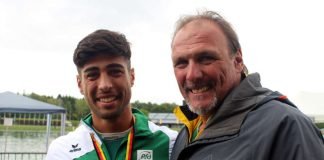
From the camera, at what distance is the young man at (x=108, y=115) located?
318 centimetres

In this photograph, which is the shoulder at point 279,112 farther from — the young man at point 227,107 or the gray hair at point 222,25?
the gray hair at point 222,25

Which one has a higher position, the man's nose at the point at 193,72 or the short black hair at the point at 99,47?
the short black hair at the point at 99,47

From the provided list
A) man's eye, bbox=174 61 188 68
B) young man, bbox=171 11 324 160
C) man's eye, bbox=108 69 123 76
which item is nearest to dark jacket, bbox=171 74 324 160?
young man, bbox=171 11 324 160

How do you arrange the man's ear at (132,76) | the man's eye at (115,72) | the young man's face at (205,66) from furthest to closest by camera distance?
the man's ear at (132,76) → the man's eye at (115,72) → the young man's face at (205,66)

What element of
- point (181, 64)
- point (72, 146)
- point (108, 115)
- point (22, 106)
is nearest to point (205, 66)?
point (181, 64)

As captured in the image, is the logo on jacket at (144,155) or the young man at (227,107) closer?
the young man at (227,107)

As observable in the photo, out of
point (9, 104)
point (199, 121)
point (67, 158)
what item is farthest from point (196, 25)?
point (9, 104)

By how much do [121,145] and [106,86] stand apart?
1.55 feet

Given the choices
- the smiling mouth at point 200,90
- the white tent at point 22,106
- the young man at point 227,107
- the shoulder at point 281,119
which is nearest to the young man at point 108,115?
the young man at point 227,107

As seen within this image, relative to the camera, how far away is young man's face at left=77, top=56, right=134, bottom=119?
3168 mm

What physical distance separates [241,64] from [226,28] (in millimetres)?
263

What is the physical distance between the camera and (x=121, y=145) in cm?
Result: 320

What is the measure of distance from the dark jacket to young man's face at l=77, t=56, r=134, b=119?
710mm

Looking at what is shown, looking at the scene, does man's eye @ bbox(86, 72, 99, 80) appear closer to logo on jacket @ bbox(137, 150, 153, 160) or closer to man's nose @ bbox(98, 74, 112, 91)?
man's nose @ bbox(98, 74, 112, 91)
